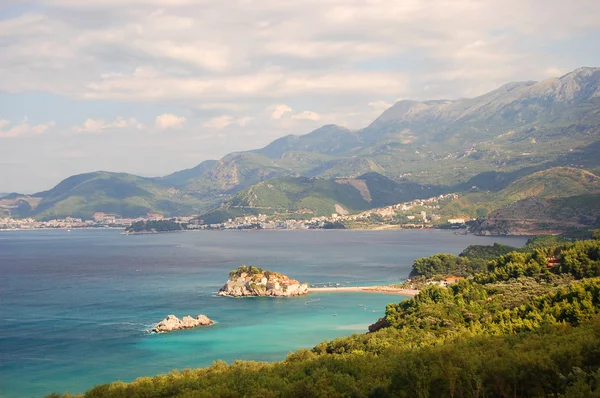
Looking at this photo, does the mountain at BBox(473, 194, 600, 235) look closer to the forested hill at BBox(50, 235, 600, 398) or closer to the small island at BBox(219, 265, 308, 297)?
the small island at BBox(219, 265, 308, 297)

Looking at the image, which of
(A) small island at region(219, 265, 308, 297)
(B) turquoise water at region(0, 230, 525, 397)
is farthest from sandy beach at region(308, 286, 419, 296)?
(B) turquoise water at region(0, 230, 525, 397)

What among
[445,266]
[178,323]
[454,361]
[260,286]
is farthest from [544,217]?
[454,361]

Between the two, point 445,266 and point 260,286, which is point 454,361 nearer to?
point 260,286

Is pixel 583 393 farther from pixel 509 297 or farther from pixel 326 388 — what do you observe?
pixel 509 297

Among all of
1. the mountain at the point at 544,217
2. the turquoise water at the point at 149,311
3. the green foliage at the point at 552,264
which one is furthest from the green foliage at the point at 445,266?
the mountain at the point at 544,217

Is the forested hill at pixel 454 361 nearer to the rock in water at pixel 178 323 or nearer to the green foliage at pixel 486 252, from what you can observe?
the rock in water at pixel 178 323

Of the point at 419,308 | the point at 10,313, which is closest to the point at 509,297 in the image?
the point at 419,308
